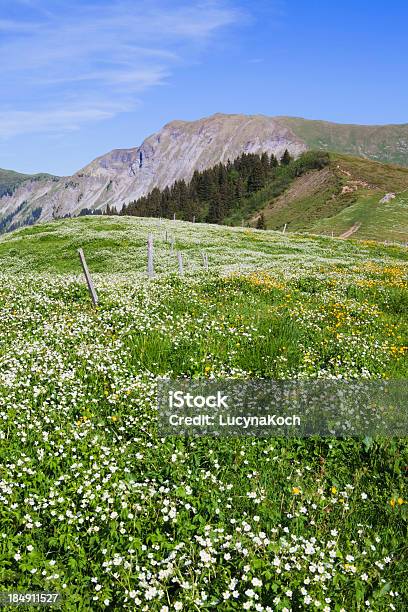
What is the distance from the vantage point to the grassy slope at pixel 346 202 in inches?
3813

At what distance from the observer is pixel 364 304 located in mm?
15844

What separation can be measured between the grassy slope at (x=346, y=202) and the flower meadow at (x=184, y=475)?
80.8 metres

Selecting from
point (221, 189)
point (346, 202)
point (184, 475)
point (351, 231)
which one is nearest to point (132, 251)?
point (184, 475)

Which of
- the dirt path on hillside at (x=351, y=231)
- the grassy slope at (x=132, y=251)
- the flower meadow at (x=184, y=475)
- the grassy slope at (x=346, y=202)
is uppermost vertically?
the grassy slope at (x=346, y=202)

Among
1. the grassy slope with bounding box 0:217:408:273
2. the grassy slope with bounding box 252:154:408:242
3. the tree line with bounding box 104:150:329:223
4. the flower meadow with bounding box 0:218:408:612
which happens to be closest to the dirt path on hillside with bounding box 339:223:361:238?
the grassy slope with bounding box 252:154:408:242

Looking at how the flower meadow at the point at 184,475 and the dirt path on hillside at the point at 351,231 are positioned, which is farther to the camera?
the dirt path on hillside at the point at 351,231

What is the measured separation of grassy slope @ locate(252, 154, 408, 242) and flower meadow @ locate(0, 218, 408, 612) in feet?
265

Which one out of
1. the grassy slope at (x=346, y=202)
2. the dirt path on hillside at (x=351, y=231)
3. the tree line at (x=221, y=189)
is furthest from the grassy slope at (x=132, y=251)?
the tree line at (x=221, y=189)

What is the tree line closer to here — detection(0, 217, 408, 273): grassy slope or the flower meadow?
detection(0, 217, 408, 273): grassy slope

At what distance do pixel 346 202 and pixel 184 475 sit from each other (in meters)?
122

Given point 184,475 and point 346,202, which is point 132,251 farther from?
point 346,202

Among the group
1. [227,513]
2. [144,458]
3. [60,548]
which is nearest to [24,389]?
[144,458]

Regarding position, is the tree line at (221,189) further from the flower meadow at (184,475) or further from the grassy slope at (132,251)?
the flower meadow at (184,475)

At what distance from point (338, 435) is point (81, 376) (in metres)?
5.77
